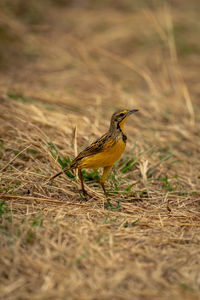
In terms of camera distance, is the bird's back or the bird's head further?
the bird's head

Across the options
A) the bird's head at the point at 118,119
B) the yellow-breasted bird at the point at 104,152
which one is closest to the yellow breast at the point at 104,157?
the yellow-breasted bird at the point at 104,152

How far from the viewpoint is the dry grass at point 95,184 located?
10.3 ft

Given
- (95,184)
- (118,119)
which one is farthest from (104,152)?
(95,184)

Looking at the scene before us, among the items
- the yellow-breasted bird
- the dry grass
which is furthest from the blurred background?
the yellow-breasted bird

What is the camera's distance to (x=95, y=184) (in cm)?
517

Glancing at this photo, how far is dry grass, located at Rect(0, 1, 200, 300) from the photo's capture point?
314cm

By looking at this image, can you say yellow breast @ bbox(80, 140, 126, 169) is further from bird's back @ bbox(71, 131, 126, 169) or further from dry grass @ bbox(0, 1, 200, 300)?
dry grass @ bbox(0, 1, 200, 300)

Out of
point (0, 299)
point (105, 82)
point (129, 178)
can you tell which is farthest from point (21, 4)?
point (0, 299)

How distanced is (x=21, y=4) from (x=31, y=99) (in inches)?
269

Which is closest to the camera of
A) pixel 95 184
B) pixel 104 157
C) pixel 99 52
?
pixel 104 157

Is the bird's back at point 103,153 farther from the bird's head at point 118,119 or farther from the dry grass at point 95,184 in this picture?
the dry grass at point 95,184

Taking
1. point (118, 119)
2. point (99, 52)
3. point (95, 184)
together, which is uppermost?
point (99, 52)

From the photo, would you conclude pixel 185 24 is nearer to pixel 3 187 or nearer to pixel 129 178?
pixel 129 178

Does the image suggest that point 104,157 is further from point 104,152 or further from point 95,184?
point 95,184
